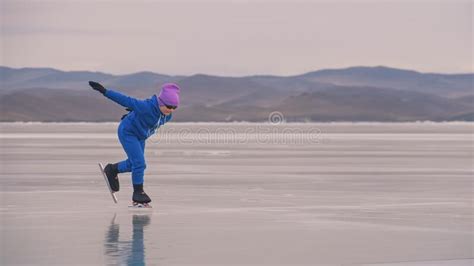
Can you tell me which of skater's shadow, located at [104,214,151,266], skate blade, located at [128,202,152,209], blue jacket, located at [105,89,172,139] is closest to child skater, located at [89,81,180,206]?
blue jacket, located at [105,89,172,139]

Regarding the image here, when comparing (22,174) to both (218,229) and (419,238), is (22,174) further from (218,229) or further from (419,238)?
(419,238)

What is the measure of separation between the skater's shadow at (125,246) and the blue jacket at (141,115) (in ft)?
7.94

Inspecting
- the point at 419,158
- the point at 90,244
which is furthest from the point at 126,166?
the point at 419,158

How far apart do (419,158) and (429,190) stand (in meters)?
10.0

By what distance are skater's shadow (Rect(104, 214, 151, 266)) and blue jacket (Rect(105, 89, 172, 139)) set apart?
242 centimetres

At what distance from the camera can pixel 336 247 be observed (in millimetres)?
9094

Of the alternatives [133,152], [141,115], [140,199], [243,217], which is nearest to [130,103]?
[141,115]

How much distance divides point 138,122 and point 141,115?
0.10 metres

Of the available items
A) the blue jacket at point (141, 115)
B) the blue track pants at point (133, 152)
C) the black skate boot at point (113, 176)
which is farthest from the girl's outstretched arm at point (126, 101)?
the black skate boot at point (113, 176)

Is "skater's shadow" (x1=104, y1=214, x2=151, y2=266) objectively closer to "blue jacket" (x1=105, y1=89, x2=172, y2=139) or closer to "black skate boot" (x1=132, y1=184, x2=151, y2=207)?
"black skate boot" (x1=132, y1=184, x2=151, y2=207)

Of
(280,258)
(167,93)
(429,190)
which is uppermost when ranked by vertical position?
(167,93)

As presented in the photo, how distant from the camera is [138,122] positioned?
1312 cm

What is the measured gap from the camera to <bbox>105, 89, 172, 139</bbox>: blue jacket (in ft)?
42.6

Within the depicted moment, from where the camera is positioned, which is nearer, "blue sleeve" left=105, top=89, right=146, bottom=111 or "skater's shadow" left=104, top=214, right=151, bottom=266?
"skater's shadow" left=104, top=214, right=151, bottom=266
